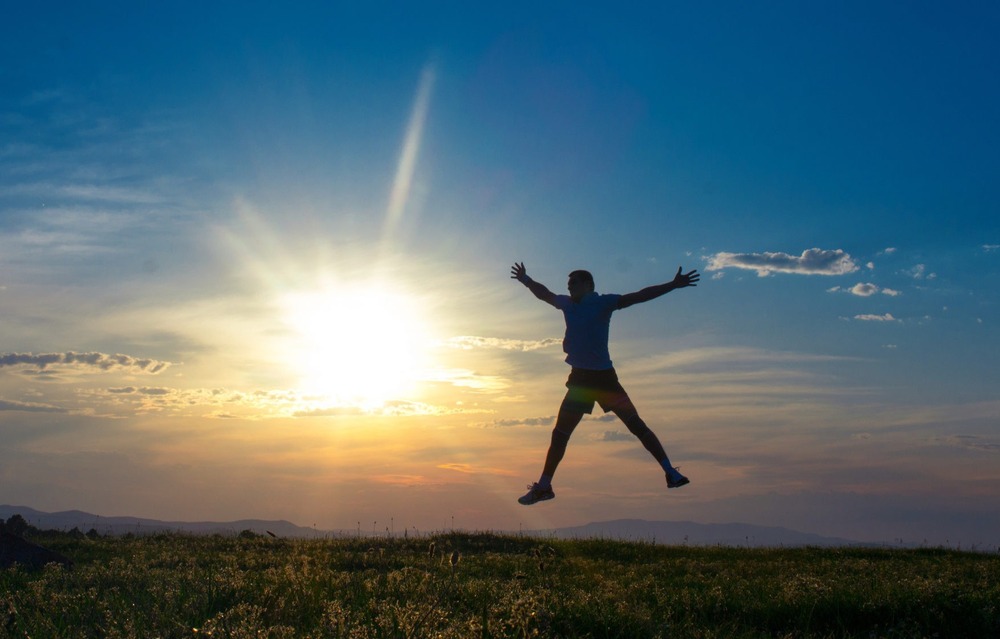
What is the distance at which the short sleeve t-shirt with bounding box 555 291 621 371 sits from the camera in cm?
1267

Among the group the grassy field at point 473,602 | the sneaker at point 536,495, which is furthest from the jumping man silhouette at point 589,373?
the grassy field at point 473,602

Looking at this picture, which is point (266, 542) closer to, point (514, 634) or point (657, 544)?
point (657, 544)

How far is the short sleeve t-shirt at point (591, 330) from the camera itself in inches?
499

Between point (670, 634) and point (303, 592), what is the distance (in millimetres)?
3590

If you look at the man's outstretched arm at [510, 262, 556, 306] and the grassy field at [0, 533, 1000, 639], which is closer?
the grassy field at [0, 533, 1000, 639]

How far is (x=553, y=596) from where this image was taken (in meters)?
8.41

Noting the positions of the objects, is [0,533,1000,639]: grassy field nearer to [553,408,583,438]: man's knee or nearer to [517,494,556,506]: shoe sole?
[517,494,556,506]: shoe sole

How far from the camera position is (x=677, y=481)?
12719mm

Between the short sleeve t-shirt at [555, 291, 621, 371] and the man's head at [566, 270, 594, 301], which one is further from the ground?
the man's head at [566, 270, 594, 301]

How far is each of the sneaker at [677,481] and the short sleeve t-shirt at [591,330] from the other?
82.0 inches

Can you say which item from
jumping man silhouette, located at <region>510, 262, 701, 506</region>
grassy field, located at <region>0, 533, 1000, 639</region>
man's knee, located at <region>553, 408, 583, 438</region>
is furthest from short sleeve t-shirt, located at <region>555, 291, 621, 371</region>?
grassy field, located at <region>0, 533, 1000, 639</region>

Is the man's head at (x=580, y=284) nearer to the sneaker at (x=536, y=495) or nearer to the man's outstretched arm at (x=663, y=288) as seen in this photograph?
the man's outstretched arm at (x=663, y=288)

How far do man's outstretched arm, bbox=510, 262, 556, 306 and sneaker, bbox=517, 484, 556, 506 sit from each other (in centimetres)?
310

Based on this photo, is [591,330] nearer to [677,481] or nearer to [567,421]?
[567,421]
